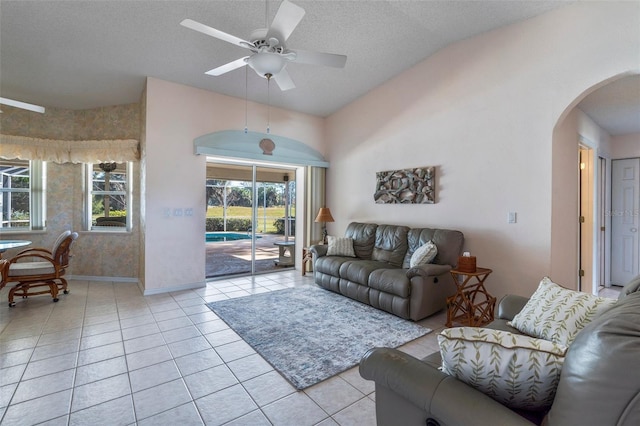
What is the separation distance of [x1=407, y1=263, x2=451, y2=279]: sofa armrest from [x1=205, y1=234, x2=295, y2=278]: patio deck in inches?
126

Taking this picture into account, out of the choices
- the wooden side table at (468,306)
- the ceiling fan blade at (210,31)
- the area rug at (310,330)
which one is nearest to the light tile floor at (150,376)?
the area rug at (310,330)

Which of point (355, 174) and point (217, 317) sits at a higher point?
point (355, 174)

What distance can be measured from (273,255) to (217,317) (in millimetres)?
3105

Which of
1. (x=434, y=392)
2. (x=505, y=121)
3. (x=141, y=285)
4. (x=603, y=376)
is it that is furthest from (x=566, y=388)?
(x=141, y=285)

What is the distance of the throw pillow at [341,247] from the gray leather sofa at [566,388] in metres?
3.33

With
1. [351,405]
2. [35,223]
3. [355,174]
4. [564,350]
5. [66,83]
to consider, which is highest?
[66,83]

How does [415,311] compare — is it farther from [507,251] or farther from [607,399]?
[607,399]

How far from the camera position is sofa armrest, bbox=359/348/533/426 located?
99 cm

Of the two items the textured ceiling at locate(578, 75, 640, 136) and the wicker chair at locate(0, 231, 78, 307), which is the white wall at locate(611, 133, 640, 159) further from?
the wicker chair at locate(0, 231, 78, 307)

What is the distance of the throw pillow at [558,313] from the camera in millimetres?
1622

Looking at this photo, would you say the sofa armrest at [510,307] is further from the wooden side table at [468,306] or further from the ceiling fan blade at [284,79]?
the ceiling fan blade at [284,79]

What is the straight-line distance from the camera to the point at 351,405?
2.01 metres

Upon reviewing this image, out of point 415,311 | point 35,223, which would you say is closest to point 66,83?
point 35,223

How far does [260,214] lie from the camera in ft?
18.8
